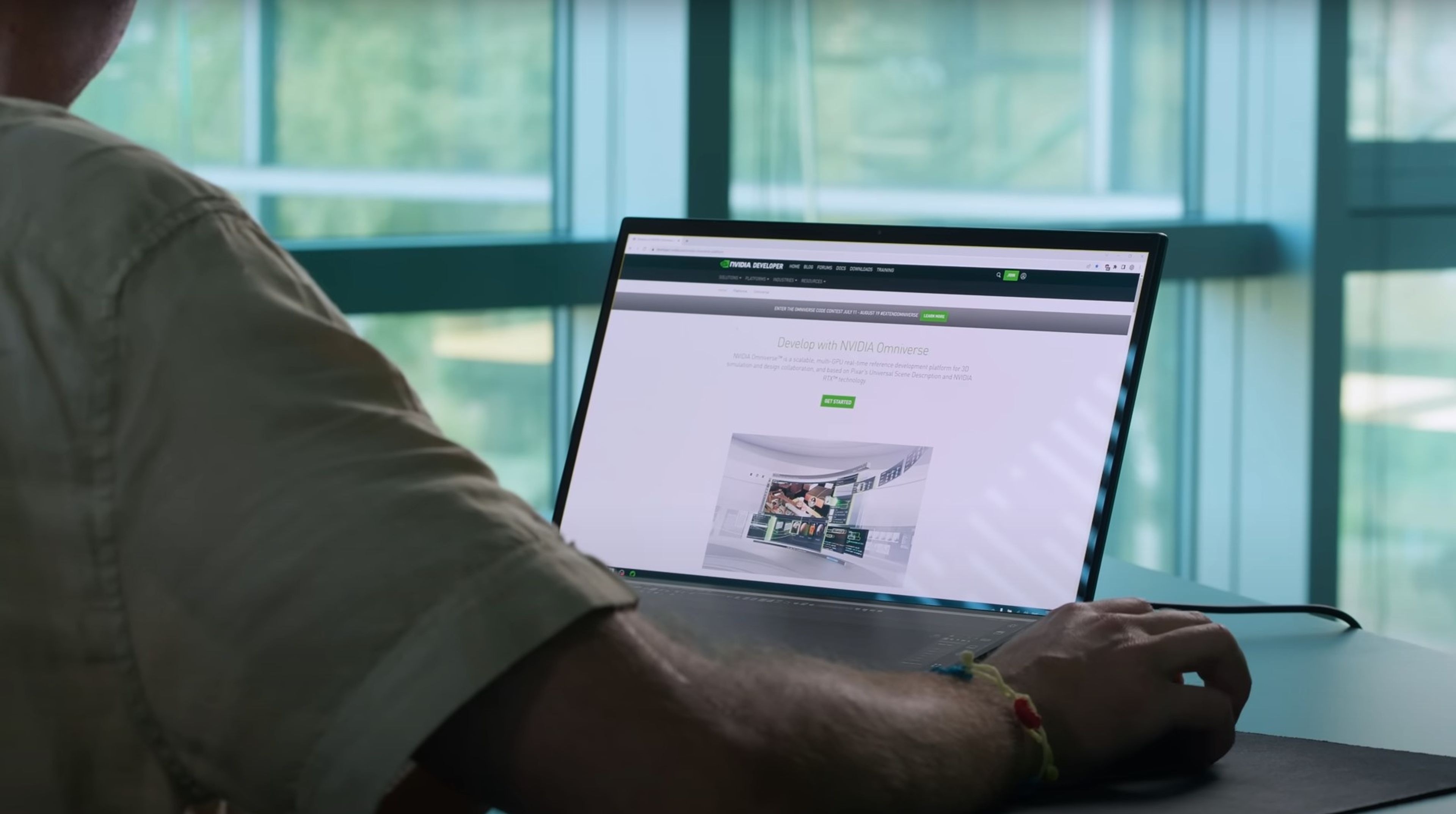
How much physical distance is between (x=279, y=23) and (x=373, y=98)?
0.67ft

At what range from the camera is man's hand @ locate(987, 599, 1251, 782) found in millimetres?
731

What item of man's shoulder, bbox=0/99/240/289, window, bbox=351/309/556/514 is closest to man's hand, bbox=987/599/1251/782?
man's shoulder, bbox=0/99/240/289

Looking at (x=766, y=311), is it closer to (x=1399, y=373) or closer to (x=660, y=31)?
(x=660, y=31)

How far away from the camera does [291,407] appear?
Answer: 530 millimetres

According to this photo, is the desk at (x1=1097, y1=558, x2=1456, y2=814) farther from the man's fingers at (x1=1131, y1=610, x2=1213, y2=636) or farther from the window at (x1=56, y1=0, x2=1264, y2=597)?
the window at (x1=56, y1=0, x2=1264, y2=597)

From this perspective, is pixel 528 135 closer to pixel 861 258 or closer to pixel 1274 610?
pixel 861 258

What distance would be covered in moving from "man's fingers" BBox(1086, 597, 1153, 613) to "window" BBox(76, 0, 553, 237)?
2046mm

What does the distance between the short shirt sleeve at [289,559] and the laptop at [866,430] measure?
0.44 meters

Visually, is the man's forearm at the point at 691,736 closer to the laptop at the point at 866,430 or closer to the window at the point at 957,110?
the laptop at the point at 866,430

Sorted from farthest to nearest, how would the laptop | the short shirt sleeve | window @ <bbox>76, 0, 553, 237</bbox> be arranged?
window @ <bbox>76, 0, 553, 237</bbox> → the laptop → the short shirt sleeve

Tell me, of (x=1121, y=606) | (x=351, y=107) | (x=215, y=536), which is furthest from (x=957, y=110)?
(x=215, y=536)

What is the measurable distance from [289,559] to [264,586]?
0.01 m

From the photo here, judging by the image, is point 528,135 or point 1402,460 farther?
point 1402,460

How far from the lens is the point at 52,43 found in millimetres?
756
